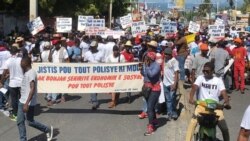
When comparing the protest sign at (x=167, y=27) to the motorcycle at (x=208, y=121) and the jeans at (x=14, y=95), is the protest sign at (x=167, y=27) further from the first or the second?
the motorcycle at (x=208, y=121)

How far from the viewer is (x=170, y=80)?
40.0ft

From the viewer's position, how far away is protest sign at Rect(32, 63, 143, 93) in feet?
42.8

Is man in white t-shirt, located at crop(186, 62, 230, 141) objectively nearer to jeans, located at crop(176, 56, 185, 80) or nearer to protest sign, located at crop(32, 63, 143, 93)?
protest sign, located at crop(32, 63, 143, 93)

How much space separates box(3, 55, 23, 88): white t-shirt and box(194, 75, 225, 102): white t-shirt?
512cm

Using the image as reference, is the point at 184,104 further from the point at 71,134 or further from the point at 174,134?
the point at 71,134

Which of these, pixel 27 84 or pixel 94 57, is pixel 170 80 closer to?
pixel 94 57

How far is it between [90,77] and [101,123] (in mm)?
1614

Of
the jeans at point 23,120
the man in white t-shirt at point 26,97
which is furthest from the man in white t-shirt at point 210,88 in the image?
the jeans at point 23,120

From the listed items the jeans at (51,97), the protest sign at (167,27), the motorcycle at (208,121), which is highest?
the protest sign at (167,27)

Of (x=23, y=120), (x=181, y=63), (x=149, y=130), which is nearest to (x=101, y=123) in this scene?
(x=149, y=130)

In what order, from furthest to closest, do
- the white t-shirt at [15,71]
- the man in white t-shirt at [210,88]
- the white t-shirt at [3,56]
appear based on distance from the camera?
the white t-shirt at [3,56]
the white t-shirt at [15,71]
the man in white t-shirt at [210,88]

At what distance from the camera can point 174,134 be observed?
1082 cm

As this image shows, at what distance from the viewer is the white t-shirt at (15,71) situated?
12.4 m

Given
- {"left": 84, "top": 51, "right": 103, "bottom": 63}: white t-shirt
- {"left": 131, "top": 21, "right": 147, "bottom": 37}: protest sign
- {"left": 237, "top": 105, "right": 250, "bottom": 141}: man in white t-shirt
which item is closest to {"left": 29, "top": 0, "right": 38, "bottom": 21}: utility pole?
{"left": 131, "top": 21, "right": 147, "bottom": 37}: protest sign
